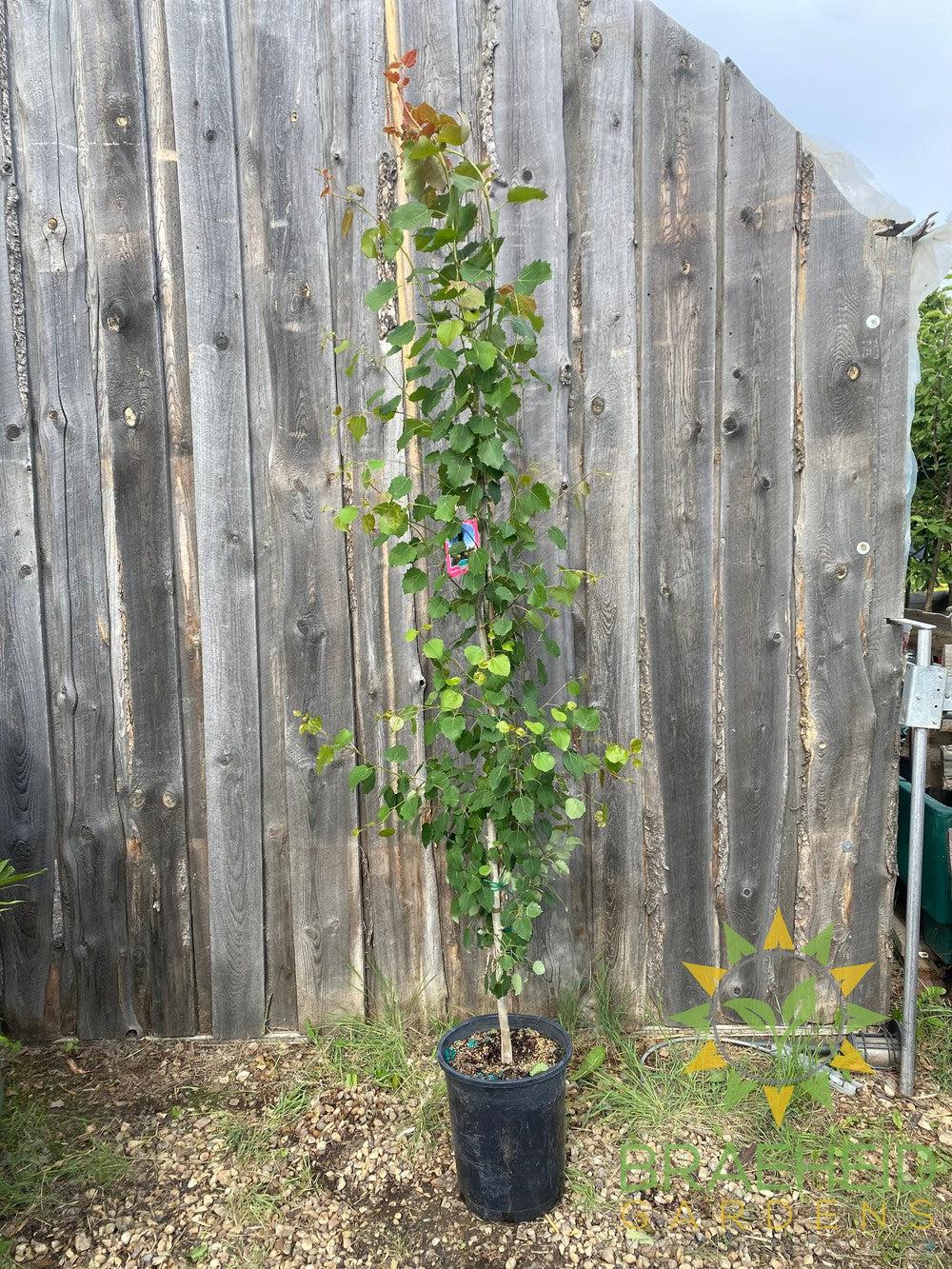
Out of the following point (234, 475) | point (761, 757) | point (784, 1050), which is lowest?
point (784, 1050)

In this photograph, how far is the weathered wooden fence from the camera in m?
1.99

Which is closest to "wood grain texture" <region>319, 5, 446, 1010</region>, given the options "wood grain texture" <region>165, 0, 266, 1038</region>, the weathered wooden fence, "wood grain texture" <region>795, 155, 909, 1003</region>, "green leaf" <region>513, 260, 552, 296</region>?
the weathered wooden fence

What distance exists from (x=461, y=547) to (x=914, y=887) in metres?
1.31

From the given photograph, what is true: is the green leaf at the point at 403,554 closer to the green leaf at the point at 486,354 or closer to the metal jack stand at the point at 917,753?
the green leaf at the point at 486,354

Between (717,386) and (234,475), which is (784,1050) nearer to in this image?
(717,386)

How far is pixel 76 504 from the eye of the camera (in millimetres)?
2154

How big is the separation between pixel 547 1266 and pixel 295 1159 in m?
0.59

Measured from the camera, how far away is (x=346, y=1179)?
6.01 ft

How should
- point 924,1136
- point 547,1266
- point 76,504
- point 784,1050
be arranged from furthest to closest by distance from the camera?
1. point 76,504
2. point 784,1050
3. point 924,1136
4. point 547,1266

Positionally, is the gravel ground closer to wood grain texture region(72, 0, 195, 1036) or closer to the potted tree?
the potted tree

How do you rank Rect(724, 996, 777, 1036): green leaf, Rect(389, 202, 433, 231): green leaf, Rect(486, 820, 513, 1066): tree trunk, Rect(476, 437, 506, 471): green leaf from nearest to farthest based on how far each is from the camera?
Rect(389, 202, 433, 231): green leaf
Rect(476, 437, 506, 471): green leaf
Rect(486, 820, 513, 1066): tree trunk
Rect(724, 996, 777, 1036): green leaf

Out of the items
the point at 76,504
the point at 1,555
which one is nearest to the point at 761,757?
the point at 76,504

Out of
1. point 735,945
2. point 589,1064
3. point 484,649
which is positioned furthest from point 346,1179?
point 484,649

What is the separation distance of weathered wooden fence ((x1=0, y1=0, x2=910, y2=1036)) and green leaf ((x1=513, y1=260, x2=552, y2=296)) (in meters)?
0.58
